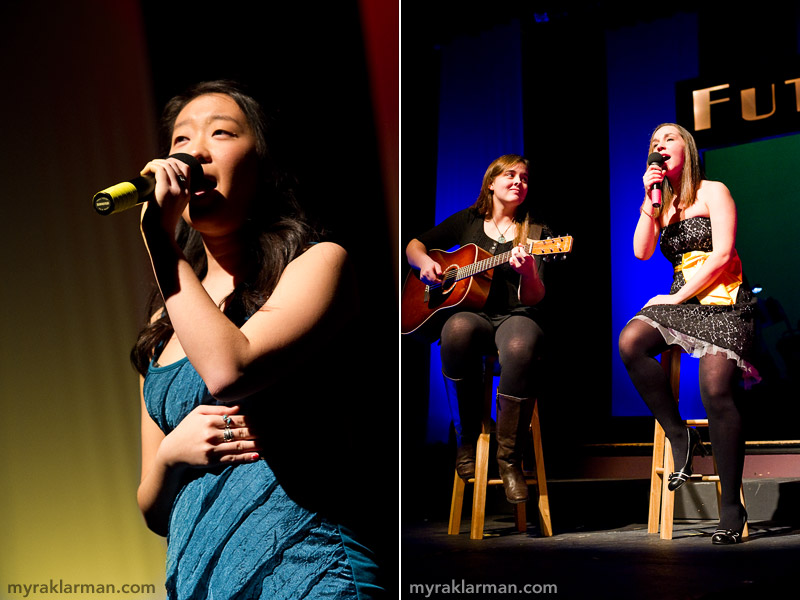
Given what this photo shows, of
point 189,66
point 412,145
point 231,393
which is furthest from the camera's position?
point 412,145

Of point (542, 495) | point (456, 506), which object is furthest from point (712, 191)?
point (456, 506)

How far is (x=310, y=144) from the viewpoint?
2031 millimetres

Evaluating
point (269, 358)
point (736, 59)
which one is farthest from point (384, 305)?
point (736, 59)

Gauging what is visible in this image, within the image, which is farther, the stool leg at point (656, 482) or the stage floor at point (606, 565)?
the stool leg at point (656, 482)

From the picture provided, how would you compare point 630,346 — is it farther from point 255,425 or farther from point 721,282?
point 255,425

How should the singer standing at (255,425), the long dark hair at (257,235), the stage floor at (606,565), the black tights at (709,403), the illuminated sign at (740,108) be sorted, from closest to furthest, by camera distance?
the singer standing at (255,425) → the long dark hair at (257,235) → the stage floor at (606,565) → the black tights at (709,403) → the illuminated sign at (740,108)

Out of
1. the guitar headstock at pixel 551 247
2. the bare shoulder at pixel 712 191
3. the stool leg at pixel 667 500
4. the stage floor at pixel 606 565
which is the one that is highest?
the bare shoulder at pixel 712 191

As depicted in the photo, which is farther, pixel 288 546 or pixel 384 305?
pixel 384 305

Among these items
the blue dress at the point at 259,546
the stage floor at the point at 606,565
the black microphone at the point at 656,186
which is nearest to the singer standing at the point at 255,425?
the blue dress at the point at 259,546

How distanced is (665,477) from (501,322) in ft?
2.30

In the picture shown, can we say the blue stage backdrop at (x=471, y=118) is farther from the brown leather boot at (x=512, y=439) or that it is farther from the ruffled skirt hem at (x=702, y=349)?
the ruffled skirt hem at (x=702, y=349)

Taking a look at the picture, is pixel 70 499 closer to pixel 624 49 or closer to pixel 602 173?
pixel 602 173

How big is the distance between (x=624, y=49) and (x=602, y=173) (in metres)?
0.64

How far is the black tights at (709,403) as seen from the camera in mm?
2330
